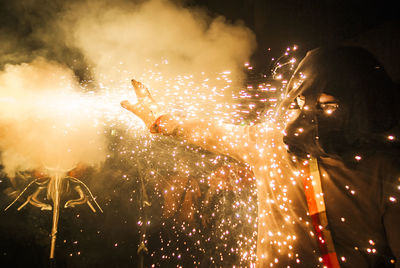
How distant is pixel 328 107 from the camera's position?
1306 mm

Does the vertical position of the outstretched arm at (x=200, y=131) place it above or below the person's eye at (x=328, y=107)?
above

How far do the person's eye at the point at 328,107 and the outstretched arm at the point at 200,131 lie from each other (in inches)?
31.6

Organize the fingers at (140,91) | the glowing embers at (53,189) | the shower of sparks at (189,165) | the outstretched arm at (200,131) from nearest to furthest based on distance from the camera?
the outstretched arm at (200,131) → the fingers at (140,91) → the glowing embers at (53,189) → the shower of sparks at (189,165)

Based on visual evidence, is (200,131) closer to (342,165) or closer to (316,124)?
(316,124)

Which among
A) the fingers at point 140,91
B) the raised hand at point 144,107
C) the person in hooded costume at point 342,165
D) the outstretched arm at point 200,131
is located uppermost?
the fingers at point 140,91

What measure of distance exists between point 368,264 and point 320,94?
126 centimetres

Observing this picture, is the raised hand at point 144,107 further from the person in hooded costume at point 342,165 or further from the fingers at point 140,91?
the person in hooded costume at point 342,165

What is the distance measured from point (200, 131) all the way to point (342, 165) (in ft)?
4.69

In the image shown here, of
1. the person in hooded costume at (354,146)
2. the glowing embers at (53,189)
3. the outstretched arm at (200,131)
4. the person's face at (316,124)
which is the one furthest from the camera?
the glowing embers at (53,189)

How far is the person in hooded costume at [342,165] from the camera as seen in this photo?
1156mm

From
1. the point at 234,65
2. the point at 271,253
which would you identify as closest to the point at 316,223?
the point at 271,253

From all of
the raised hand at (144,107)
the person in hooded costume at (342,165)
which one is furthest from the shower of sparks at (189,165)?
the person in hooded costume at (342,165)

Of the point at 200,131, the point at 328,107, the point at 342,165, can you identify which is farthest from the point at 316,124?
the point at 200,131

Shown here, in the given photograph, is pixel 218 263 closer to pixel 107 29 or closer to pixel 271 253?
pixel 271 253
